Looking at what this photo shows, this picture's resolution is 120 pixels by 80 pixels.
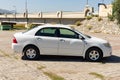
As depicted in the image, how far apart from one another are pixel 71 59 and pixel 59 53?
0.77m

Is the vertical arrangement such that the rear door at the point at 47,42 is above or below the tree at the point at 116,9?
below

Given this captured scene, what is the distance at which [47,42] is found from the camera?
1244 centimetres

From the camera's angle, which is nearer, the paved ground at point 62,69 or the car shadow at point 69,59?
the paved ground at point 62,69

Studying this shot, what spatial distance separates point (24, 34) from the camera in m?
12.7

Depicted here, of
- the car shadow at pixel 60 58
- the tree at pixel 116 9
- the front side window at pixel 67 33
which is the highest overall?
the tree at pixel 116 9

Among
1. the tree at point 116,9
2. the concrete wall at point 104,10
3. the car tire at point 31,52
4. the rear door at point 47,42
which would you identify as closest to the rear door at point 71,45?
the rear door at point 47,42

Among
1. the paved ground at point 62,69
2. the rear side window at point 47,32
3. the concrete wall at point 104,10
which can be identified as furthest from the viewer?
the concrete wall at point 104,10

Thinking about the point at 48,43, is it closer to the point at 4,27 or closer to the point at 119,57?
the point at 119,57

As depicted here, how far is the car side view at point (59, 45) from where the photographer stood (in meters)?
12.4

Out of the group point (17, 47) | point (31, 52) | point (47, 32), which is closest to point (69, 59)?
point (47, 32)

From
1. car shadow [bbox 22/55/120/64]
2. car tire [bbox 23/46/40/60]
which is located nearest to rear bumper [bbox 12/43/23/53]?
car tire [bbox 23/46/40/60]

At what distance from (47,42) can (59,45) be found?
1.73 feet

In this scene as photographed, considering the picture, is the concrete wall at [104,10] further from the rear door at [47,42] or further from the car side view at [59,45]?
the rear door at [47,42]

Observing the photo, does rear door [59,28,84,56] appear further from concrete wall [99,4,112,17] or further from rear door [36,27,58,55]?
concrete wall [99,4,112,17]
